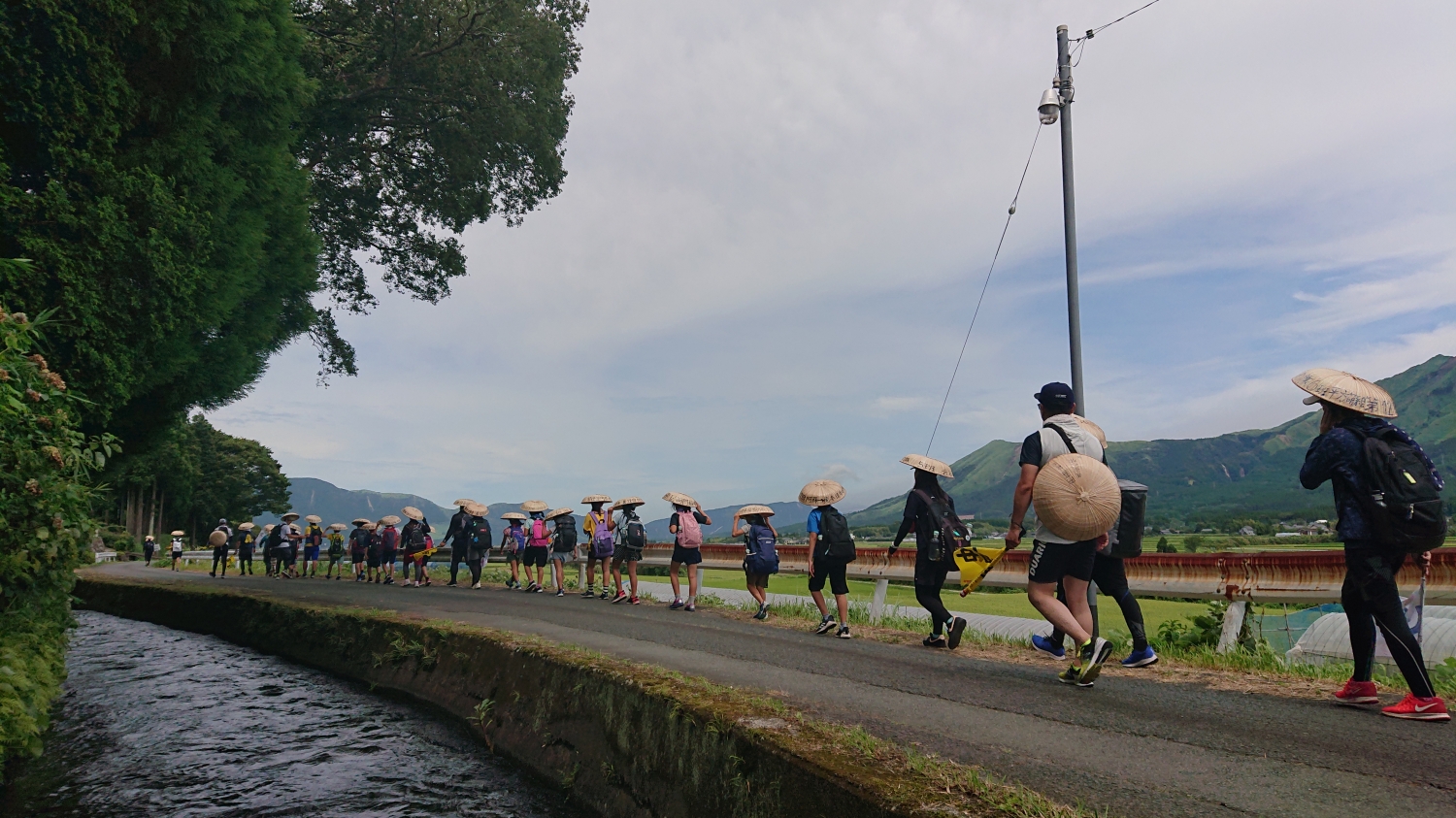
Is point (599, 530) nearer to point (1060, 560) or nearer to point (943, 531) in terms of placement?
point (943, 531)

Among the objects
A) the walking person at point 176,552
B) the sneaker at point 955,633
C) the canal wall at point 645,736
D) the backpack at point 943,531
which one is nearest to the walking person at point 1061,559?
the sneaker at point 955,633

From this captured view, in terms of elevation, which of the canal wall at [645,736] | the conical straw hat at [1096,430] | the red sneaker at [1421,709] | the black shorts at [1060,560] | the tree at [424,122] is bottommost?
the canal wall at [645,736]

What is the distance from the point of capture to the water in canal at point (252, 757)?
237 inches

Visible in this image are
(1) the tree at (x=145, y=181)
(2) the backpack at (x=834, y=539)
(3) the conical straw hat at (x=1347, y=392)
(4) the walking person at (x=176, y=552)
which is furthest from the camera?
(4) the walking person at (x=176, y=552)

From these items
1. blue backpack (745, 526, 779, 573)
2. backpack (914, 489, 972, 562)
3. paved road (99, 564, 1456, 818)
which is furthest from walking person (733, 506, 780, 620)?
backpack (914, 489, 972, 562)

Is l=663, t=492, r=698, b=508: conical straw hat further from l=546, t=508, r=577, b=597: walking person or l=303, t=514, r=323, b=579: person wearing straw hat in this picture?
l=303, t=514, r=323, b=579: person wearing straw hat

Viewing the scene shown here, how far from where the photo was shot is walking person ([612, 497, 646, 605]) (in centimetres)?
1507

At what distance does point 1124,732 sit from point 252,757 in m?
7.18

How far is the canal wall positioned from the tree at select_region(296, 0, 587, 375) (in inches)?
530

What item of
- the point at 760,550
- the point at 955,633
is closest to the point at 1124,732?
the point at 955,633

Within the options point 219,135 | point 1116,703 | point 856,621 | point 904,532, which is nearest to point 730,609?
point 856,621

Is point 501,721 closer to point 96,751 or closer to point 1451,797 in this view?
point 96,751

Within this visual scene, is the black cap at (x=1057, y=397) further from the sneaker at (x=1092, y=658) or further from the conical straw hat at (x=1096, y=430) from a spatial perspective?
the sneaker at (x=1092, y=658)

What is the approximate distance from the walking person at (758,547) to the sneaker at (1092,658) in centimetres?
636
